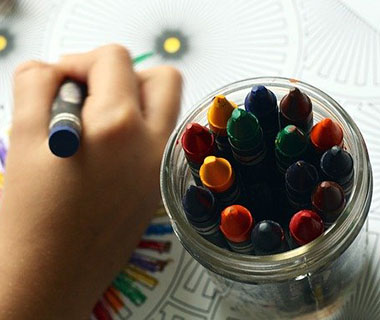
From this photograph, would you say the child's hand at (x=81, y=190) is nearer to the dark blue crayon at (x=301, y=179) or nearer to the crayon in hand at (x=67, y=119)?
the crayon in hand at (x=67, y=119)

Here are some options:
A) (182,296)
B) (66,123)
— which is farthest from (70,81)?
(182,296)

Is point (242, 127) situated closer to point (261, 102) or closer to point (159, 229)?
point (261, 102)

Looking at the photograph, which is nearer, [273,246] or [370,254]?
[273,246]

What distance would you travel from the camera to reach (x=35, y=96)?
0.52 meters

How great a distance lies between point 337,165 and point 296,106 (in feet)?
0.14

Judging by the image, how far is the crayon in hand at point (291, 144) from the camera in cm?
36

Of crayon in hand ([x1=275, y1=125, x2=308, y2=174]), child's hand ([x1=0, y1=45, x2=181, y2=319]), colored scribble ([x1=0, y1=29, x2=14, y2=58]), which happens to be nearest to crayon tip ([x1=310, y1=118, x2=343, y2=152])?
crayon in hand ([x1=275, y1=125, x2=308, y2=174])

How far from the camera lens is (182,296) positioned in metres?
0.48

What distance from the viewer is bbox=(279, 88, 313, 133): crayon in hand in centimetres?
37

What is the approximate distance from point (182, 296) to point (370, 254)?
14cm

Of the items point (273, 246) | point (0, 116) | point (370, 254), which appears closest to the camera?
point (273, 246)

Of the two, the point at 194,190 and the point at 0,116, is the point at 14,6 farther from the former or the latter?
the point at 194,190

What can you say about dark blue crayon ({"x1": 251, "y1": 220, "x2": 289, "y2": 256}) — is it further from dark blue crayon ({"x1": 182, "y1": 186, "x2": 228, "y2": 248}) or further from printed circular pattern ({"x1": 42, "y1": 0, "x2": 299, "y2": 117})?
printed circular pattern ({"x1": 42, "y1": 0, "x2": 299, "y2": 117})

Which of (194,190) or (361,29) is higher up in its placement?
(361,29)
